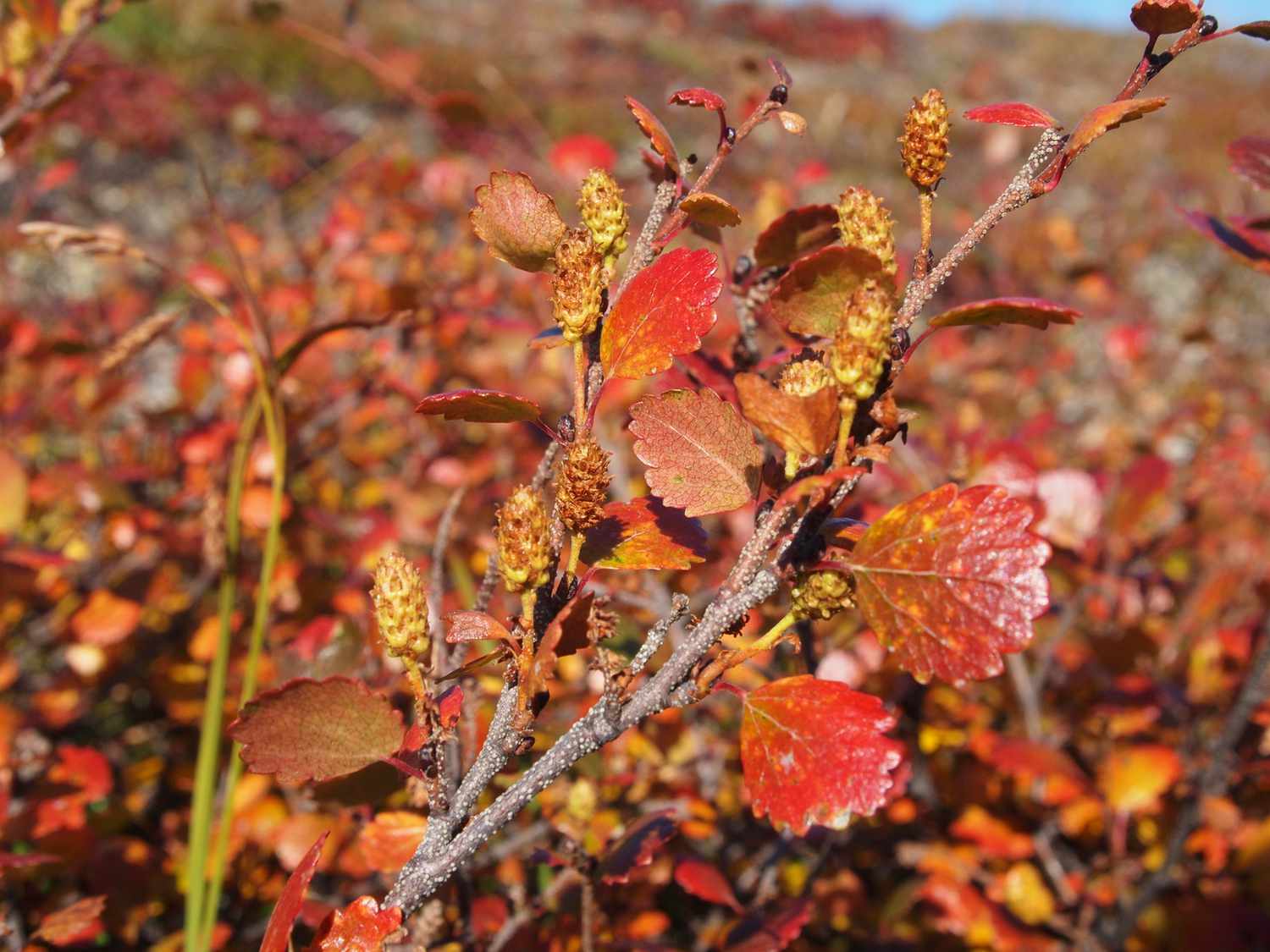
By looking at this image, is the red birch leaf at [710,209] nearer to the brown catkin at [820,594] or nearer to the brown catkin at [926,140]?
the brown catkin at [926,140]

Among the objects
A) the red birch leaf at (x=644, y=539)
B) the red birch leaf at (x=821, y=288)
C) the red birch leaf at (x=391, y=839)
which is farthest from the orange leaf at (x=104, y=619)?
the red birch leaf at (x=821, y=288)

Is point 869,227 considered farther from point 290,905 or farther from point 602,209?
point 290,905

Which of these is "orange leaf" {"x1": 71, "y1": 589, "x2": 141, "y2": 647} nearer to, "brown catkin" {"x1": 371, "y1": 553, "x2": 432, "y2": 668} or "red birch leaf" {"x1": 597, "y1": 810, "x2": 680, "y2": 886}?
"red birch leaf" {"x1": 597, "y1": 810, "x2": 680, "y2": 886}

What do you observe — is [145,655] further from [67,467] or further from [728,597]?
[728,597]

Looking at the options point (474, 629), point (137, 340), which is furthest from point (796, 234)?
point (137, 340)

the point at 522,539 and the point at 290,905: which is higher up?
the point at 522,539

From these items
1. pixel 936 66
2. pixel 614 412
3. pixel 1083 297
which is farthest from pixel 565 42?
pixel 614 412

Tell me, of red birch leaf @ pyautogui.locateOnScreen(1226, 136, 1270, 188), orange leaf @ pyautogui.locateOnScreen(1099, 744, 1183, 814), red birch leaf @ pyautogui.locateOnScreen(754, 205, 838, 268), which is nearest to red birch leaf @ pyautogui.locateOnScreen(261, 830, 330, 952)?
red birch leaf @ pyautogui.locateOnScreen(754, 205, 838, 268)
